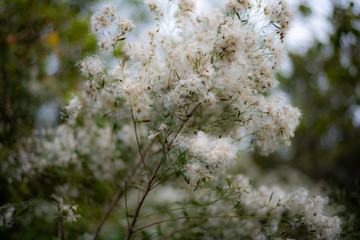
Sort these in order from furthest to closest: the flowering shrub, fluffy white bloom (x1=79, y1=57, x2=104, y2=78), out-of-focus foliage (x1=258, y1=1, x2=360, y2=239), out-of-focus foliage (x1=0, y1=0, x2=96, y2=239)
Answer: out-of-focus foliage (x1=258, y1=1, x2=360, y2=239) < out-of-focus foliage (x1=0, y1=0, x2=96, y2=239) < fluffy white bloom (x1=79, y1=57, x2=104, y2=78) < the flowering shrub

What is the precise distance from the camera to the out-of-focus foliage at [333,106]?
1943 mm

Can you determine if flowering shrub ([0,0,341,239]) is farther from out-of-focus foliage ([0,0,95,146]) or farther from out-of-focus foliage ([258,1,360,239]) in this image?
out-of-focus foliage ([0,0,95,146])

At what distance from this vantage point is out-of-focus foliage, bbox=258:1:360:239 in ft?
6.38

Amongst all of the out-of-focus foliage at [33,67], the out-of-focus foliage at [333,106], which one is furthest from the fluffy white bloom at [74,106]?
the out-of-focus foliage at [333,106]

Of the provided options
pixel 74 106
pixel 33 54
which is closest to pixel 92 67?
pixel 74 106

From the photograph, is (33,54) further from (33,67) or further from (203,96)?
(203,96)

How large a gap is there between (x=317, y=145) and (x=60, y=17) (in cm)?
472

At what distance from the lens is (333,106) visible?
345 centimetres

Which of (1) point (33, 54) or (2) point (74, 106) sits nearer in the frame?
(2) point (74, 106)

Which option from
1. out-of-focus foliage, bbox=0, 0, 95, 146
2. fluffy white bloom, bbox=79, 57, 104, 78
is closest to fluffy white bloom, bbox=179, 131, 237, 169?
fluffy white bloom, bbox=79, 57, 104, 78

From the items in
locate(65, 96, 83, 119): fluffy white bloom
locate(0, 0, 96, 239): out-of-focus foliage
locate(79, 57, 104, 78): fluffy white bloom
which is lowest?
locate(65, 96, 83, 119): fluffy white bloom

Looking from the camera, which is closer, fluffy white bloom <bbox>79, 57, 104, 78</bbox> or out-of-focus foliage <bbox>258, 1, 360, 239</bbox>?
fluffy white bloom <bbox>79, 57, 104, 78</bbox>

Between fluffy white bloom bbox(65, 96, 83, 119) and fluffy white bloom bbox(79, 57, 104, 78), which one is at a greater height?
fluffy white bloom bbox(79, 57, 104, 78)

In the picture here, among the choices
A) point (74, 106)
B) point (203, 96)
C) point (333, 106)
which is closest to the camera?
point (203, 96)
